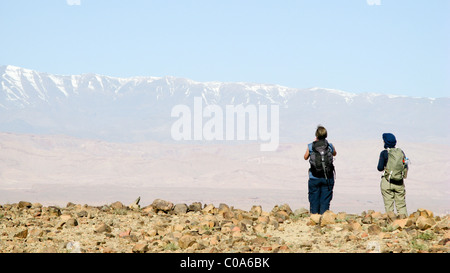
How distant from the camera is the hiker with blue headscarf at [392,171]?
11.0 metres

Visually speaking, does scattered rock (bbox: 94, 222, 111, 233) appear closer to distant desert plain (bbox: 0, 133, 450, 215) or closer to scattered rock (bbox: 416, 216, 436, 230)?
scattered rock (bbox: 416, 216, 436, 230)

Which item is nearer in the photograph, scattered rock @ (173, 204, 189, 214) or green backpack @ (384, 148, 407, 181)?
green backpack @ (384, 148, 407, 181)

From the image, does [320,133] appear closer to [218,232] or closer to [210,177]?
[218,232]

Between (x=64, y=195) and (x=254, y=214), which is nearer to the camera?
(x=254, y=214)

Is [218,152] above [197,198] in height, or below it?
above

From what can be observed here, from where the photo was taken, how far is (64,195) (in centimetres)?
8906

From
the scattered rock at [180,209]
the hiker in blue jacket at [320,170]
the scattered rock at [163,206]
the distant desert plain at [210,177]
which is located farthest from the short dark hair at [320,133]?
the distant desert plain at [210,177]

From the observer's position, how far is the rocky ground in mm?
8250

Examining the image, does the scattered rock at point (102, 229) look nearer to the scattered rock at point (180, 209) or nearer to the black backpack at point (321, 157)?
the scattered rock at point (180, 209)

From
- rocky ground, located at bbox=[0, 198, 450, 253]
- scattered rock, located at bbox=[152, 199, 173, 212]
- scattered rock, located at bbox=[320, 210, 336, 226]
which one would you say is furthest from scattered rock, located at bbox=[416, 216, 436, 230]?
scattered rock, located at bbox=[152, 199, 173, 212]

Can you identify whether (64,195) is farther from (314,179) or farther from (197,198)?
(314,179)

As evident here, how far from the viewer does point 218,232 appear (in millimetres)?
9375
